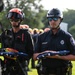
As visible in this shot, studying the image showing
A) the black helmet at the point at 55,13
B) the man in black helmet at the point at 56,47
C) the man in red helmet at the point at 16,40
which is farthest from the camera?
the man in red helmet at the point at 16,40

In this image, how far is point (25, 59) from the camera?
525cm

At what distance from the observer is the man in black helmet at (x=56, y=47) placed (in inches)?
193

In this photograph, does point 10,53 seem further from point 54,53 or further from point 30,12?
point 30,12

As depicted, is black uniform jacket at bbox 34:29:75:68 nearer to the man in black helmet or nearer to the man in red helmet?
the man in black helmet

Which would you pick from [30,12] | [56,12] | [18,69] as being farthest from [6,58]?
[30,12]

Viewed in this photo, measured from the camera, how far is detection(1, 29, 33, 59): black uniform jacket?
5270 millimetres

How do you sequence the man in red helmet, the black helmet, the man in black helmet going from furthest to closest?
the man in red helmet, the black helmet, the man in black helmet

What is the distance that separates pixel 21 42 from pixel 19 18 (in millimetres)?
374

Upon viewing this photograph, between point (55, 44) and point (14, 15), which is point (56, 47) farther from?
point (14, 15)

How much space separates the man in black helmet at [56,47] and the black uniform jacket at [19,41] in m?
0.32

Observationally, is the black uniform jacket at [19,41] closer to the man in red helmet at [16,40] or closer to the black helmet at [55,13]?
the man in red helmet at [16,40]

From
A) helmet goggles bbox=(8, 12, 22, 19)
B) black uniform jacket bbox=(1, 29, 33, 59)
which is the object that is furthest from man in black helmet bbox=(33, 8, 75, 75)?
helmet goggles bbox=(8, 12, 22, 19)

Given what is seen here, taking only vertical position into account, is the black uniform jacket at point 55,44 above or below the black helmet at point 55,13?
below

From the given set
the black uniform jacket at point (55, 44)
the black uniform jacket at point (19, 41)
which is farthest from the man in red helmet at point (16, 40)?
the black uniform jacket at point (55, 44)
